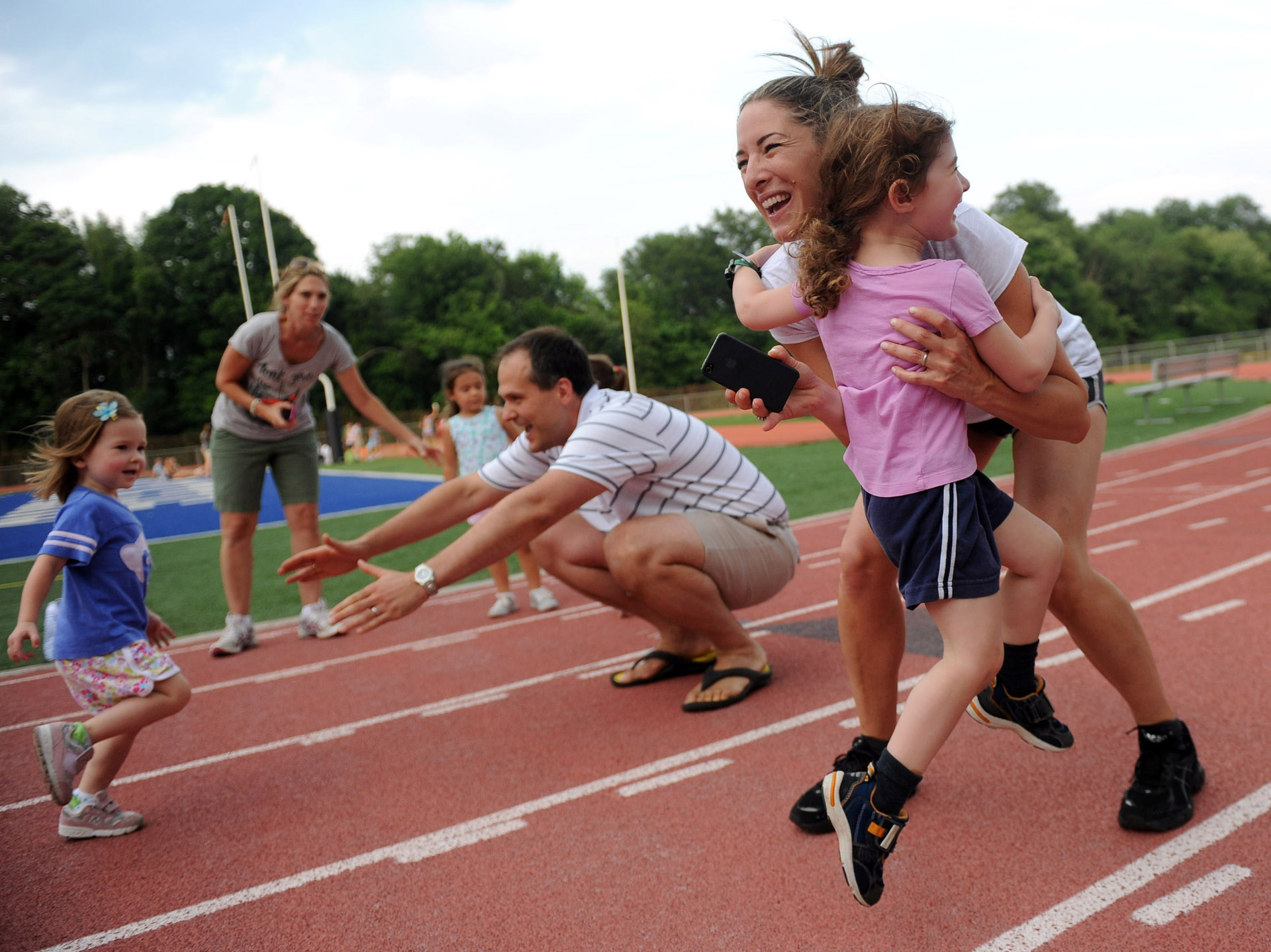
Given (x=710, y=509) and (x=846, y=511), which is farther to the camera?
(x=846, y=511)

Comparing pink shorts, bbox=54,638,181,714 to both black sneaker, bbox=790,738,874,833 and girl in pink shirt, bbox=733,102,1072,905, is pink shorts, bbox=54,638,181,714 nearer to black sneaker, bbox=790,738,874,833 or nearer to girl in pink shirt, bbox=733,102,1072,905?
black sneaker, bbox=790,738,874,833

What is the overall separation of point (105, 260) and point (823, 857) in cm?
5506

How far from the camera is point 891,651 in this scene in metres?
2.75

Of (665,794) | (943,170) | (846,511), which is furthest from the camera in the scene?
(846,511)

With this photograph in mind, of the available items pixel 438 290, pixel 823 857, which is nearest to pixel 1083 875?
pixel 823 857

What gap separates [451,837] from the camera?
286 cm

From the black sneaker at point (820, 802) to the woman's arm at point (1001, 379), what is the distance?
3.26 ft

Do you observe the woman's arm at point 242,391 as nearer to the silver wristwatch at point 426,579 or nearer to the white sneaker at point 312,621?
the white sneaker at point 312,621

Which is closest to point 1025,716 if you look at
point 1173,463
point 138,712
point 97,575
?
point 138,712

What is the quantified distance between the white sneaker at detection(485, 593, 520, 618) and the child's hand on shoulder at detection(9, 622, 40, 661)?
318cm

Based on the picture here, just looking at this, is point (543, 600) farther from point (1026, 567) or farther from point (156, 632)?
point (1026, 567)

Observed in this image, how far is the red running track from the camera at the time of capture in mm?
2264

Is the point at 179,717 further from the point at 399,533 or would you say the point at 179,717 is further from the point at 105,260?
the point at 105,260

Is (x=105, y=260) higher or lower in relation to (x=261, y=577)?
higher
